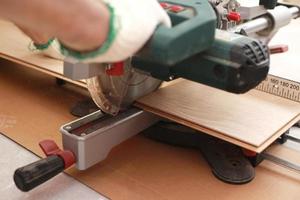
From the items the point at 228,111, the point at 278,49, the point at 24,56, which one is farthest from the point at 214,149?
the point at 24,56

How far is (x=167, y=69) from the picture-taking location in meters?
0.60

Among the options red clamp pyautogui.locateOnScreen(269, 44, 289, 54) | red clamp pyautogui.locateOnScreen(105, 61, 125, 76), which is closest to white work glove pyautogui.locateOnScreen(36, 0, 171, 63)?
red clamp pyautogui.locateOnScreen(105, 61, 125, 76)

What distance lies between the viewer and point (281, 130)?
0.70m

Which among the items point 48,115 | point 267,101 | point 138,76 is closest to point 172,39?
point 138,76

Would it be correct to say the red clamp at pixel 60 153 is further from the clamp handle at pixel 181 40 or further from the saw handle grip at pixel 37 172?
the clamp handle at pixel 181 40

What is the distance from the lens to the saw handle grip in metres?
0.62

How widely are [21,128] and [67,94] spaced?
7.2 inches

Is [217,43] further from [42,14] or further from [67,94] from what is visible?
[67,94]

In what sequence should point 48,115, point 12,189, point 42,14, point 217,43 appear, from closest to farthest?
1. point 42,14
2. point 217,43
3. point 12,189
4. point 48,115

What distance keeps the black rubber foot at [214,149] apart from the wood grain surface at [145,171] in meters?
0.01

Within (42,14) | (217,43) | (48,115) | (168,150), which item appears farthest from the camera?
(48,115)

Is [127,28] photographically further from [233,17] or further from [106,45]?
[233,17]

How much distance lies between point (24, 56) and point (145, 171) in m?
0.50

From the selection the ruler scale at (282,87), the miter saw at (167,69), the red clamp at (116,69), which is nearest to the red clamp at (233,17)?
the miter saw at (167,69)
